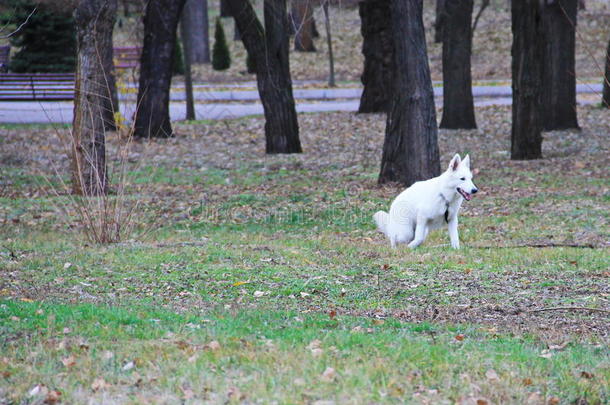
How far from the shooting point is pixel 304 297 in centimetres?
878

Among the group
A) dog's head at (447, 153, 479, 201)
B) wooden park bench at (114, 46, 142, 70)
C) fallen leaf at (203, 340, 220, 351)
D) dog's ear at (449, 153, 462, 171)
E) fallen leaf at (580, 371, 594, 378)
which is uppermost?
wooden park bench at (114, 46, 142, 70)

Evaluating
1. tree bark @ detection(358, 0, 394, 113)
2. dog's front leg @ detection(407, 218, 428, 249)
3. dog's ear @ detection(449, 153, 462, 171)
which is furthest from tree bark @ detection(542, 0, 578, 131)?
dog's ear @ detection(449, 153, 462, 171)

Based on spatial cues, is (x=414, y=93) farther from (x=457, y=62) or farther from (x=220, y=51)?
(x=220, y=51)

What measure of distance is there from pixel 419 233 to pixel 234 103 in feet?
71.3

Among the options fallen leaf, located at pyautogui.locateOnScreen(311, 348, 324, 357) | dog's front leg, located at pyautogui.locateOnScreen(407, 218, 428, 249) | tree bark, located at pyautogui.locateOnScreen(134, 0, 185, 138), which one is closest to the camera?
fallen leaf, located at pyautogui.locateOnScreen(311, 348, 324, 357)

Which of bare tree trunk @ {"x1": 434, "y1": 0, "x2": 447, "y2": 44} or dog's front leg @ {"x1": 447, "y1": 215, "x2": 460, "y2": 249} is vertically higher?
bare tree trunk @ {"x1": 434, "y1": 0, "x2": 447, "y2": 44}

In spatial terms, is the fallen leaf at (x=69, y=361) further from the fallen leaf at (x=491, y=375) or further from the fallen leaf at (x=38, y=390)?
the fallen leaf at (x=491, y=375)

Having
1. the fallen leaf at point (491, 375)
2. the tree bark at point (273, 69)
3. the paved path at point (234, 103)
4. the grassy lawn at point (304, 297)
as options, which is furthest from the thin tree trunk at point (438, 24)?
the fallen leaf at point (491, 375)

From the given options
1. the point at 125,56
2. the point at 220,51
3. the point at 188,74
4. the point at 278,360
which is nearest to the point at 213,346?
the point at 278,360

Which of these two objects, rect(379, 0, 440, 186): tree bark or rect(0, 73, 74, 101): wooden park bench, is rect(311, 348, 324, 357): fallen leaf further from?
A: rect(0, 73, 74, 101): wooden park bench

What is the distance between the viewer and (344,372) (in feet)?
20.2

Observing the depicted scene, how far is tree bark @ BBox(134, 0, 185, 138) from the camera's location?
22609mm

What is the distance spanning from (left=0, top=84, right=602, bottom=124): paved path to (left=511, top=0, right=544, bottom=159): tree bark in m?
10.8

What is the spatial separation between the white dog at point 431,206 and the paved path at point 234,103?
15.8 m
